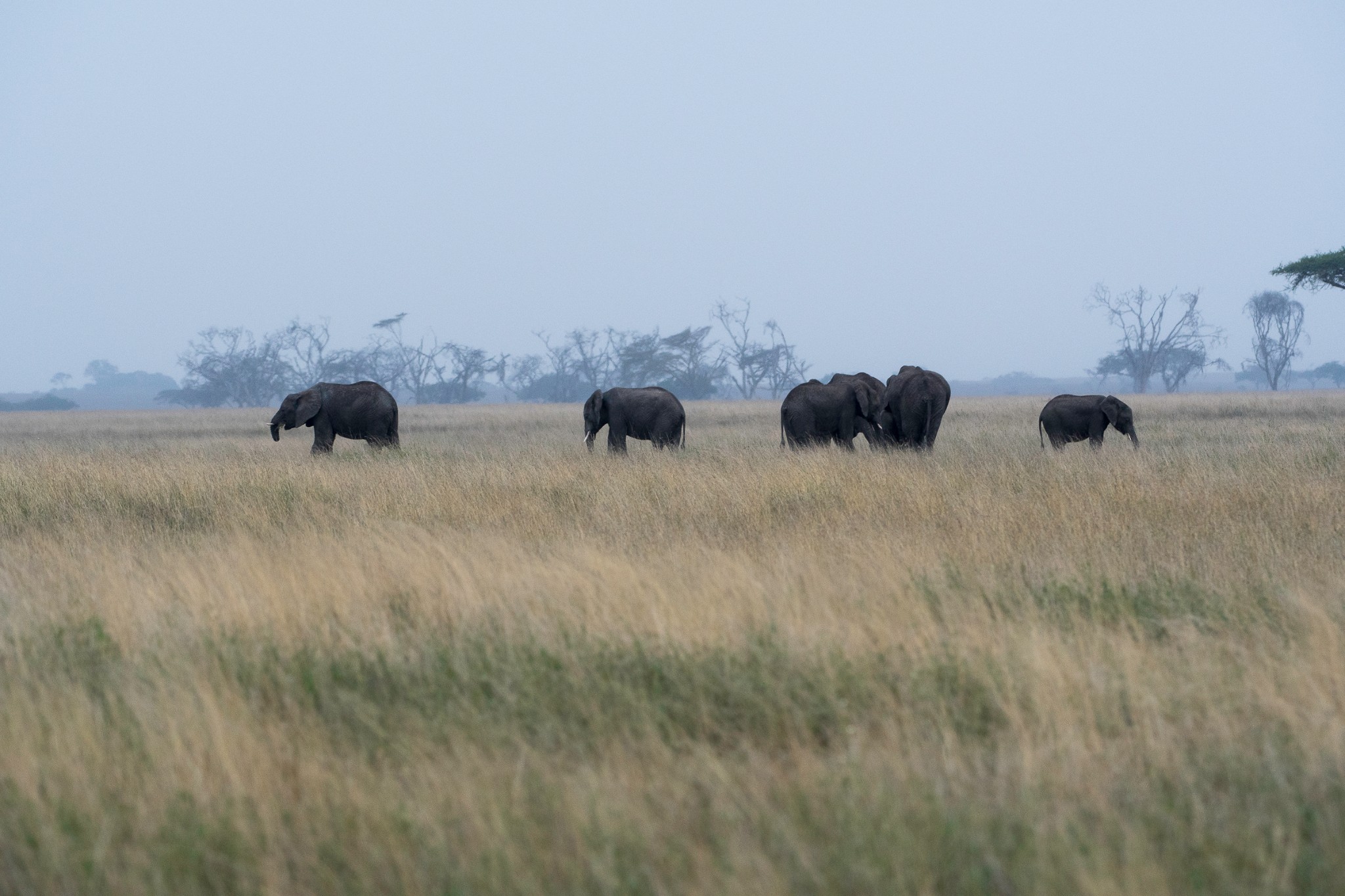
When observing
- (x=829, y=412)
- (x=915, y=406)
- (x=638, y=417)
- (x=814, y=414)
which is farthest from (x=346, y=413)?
(x=915, y=406)

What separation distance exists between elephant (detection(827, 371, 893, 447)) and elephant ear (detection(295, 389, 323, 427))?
342 inches

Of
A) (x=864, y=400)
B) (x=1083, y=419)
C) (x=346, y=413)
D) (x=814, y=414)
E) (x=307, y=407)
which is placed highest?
(x=307, y=407)

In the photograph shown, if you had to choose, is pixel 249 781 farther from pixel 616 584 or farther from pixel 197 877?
pixel 616 584

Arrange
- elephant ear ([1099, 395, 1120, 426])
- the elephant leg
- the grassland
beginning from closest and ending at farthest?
the grassland
elephant ear ([1099, 395, 1120, 426])
the elephant leg

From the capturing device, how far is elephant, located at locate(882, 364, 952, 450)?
55.0 ft

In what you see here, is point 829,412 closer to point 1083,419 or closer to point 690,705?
point 1083,419

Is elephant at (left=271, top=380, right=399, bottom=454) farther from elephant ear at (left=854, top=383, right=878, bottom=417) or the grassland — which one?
the grassland

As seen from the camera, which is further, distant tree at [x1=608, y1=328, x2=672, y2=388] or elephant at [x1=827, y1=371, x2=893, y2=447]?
distant tree at [x1=608, y1=328, x2=672, y2=388]

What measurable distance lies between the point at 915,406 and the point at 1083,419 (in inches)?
Result: 132

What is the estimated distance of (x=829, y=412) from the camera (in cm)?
1700

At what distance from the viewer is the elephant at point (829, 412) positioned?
55.3 ft

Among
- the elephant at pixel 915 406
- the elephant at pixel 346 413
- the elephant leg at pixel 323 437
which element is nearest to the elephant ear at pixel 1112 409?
the elephant at pixel 915 406

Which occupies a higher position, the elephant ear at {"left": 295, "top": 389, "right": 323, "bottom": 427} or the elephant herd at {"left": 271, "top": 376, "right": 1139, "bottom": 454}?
the elephant ear at {"left": 295, "top": 389, "right": 323, "bottom": 427}

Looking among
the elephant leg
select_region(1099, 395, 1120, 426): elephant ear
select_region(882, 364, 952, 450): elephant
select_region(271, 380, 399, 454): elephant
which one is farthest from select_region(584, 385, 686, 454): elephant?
select_region(1099, 395, 1120, 426): elephant ear
